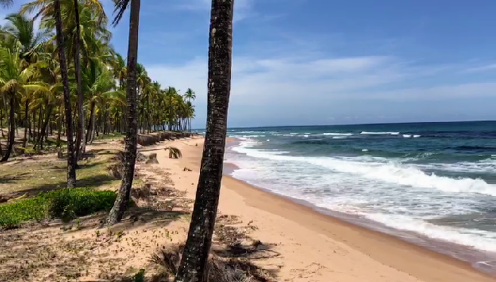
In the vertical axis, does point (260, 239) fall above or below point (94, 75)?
below

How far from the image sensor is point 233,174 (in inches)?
920

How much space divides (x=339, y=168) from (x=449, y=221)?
44.5 feet

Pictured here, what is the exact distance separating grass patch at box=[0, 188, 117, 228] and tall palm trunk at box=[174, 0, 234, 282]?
5808mm

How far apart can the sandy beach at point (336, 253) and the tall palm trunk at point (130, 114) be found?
10.3 ft

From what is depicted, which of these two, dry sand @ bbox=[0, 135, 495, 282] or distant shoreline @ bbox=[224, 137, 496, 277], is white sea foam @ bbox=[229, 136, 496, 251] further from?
dry sand @ bbox=[0, 135, 495, 282]

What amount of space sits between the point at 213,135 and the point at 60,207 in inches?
263

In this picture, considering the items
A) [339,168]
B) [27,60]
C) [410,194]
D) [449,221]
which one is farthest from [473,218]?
[27,60]

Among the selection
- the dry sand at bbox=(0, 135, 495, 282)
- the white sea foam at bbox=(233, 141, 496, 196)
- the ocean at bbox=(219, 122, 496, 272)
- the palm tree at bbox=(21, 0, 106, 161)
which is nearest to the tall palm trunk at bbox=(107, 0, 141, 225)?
the dry sand at bbox=(0, 135, 495, 282)

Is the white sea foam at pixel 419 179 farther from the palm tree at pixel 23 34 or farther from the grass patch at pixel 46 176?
the palm tree at pixel 23 34

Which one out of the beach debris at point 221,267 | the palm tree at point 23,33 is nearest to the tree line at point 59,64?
the palm tree at point 23,33

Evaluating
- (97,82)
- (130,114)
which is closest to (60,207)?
(130,114)

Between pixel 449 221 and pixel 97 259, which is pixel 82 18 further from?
pixel 449 221

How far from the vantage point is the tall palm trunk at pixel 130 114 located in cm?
759

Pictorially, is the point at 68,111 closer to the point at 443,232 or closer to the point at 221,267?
the point at 221,267
